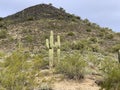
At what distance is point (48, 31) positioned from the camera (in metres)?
34.7

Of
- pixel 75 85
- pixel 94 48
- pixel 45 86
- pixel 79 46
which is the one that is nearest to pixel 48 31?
pixel 79 46

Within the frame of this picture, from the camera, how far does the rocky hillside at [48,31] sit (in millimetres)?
29469

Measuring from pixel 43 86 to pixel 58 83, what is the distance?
70.6 inches

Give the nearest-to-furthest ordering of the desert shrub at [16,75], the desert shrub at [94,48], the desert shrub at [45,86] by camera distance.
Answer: the desert shrub at [16,75] < the desert shrub at [45,86] < the desert shrub at [94,48]

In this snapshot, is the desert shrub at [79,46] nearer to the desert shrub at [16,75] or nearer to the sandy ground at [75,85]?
the sandy ground at [75,85]

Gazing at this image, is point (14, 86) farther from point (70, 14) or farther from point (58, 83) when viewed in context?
point (70, 14)

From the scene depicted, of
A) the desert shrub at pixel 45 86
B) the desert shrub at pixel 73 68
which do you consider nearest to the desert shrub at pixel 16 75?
the desert shrub at pixel 45 86

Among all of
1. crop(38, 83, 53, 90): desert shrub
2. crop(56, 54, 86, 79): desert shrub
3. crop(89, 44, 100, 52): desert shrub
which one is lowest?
crop(38, 83, 53, 90): desert shrub

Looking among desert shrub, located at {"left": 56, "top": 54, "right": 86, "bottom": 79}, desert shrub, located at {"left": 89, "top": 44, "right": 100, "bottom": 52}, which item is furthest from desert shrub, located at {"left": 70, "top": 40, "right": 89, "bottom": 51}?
desert shrub, located at {"left": 56, "top": 54, "right": 86, "bottom": 79}

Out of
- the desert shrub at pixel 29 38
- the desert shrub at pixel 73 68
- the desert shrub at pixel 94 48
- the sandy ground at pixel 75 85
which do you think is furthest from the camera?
the desert shrub at pixel 29 38

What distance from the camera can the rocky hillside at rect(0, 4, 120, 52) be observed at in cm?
2947

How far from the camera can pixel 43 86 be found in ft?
54.7

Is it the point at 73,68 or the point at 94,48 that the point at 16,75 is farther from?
the point at 94,48

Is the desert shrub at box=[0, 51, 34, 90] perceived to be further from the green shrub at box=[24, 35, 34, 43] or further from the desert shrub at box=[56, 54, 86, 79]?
the green shrub at box=[24, 35, 34, 43]
